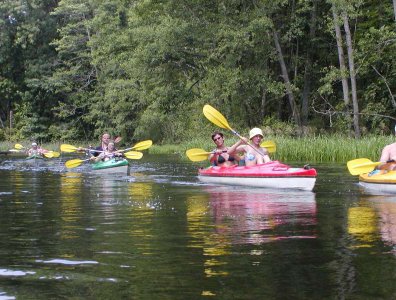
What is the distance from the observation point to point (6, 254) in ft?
20.3

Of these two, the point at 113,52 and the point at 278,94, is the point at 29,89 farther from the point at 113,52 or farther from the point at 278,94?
the point at 278,94

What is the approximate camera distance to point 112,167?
715 inches

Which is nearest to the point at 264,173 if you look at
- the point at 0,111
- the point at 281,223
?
the point at 281,223

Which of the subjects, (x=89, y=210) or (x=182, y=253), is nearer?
(x=182, y=253)

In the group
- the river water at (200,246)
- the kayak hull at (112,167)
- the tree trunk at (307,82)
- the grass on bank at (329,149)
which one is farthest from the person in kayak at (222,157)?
the tree trunk at (307,82)

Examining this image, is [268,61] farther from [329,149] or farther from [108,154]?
[108,154]

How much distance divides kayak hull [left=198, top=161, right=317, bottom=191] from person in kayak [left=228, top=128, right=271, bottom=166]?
257 millimetres

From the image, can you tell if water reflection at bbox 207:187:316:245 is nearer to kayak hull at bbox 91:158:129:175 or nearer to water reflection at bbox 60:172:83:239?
water reflection at bbox 60:172:83:239

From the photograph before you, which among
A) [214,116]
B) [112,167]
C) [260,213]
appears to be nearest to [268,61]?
[112,167]

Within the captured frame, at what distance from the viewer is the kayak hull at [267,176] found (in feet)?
39.2

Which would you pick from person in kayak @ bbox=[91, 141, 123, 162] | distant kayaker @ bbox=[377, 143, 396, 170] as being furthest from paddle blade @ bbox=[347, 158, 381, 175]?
person in kayak @ bbox=[91, 141, 123, 162]

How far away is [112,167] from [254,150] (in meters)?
5.54

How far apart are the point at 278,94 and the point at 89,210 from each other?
1919 cm

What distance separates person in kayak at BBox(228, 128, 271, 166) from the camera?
1311cm
